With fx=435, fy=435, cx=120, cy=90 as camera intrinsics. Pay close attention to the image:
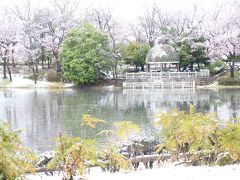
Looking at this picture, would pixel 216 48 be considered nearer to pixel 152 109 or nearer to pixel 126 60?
pixel 126 60

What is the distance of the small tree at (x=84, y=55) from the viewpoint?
4328cm

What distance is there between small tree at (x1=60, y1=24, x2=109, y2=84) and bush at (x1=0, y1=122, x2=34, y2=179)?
121 ft

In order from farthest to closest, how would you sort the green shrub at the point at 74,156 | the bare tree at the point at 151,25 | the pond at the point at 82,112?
the bare tree at the point at 151,25, the pond at the point at 82,112, the green shrub at the point at 74,156

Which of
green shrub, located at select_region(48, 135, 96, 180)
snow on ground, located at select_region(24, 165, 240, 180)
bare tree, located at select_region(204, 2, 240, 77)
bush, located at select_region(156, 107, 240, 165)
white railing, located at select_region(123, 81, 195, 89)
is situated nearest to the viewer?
green shrub, located at select_region(48, 135, 96, 180)

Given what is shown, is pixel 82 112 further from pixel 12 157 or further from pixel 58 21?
pixel 58 21

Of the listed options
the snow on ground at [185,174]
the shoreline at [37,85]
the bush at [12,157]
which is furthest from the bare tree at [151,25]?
the bush at [12,157]

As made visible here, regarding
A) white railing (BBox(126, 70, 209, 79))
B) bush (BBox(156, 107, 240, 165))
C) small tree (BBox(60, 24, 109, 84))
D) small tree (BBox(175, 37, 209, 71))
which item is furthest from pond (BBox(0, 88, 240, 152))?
small tree (BBox(60, 24, 109, 84))

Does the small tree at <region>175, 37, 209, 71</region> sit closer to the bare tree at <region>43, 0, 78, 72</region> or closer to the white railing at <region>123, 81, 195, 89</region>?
the white railing at <region>123, 81, 195, 89</region>

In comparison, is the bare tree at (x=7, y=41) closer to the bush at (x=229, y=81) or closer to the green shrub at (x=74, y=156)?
the bush at (x=229, y=81)

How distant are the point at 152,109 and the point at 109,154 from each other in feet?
57.2

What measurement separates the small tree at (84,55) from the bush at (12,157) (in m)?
36.8

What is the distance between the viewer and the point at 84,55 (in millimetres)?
43594

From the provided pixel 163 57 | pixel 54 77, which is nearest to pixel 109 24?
pixel 54 77

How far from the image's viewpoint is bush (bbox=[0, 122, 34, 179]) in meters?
5.57
